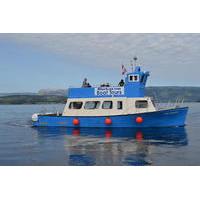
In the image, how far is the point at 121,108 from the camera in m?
17.7

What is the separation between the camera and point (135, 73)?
688 inches

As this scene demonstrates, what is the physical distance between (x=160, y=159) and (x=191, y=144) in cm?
306

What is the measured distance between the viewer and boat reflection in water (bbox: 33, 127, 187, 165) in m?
11.1

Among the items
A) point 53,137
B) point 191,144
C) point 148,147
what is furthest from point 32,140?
point 191,144

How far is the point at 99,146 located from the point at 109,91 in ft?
15.8

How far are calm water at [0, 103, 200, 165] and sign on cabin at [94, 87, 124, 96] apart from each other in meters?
1.66

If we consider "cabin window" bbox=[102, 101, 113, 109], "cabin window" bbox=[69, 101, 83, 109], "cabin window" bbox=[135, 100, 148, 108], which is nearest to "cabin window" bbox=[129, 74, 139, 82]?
"cabin window" bbox=[135, 100, 148, 108]

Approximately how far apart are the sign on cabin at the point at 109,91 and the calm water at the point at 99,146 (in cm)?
166

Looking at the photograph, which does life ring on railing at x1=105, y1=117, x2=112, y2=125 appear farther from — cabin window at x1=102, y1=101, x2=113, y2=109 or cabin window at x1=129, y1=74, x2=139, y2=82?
cabin window at x1=129, y1=74, x2=139, y2=82

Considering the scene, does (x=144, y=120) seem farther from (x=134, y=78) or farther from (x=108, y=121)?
(x=134, y=78)

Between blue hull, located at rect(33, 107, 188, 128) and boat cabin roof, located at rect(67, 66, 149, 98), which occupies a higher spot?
boat cabin roof, located at rect(67, 66, 149, 98)

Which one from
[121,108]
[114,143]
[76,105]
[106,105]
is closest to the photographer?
[114,143]

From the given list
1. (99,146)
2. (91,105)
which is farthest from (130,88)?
(99,146)

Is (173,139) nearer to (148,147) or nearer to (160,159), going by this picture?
(148,147)
